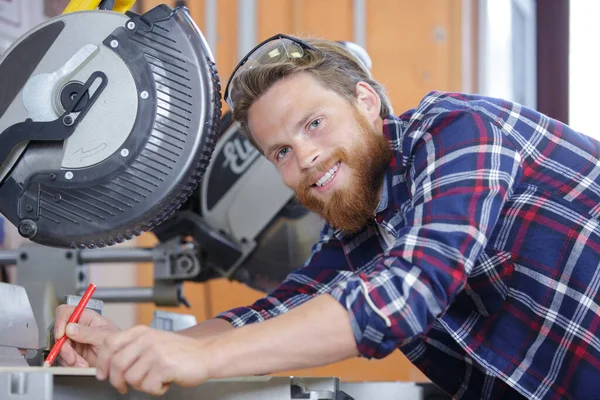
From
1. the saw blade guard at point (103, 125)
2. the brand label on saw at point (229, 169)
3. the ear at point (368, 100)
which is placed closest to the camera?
the saw blade guard at point (103, 125)

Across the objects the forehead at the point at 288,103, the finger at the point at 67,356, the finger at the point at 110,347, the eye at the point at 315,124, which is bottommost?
the finger at the point at 67,356

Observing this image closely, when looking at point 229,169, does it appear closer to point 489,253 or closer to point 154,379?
point 489,253

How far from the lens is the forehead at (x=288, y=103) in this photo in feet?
4.42

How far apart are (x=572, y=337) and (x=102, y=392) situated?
647 millimetres

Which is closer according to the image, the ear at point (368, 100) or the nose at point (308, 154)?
the nose at point (308, 154)

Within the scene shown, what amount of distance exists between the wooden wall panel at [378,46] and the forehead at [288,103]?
1.60m

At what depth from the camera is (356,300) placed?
37.9 inches

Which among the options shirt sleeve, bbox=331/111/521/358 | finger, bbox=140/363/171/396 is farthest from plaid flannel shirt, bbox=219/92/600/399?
finger, bbox=140/363/171/396

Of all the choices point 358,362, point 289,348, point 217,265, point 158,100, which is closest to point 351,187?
point 158,100

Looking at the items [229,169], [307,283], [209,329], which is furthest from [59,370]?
[229,169]

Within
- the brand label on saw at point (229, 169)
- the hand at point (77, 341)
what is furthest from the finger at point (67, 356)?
the brand label on saw at point (229, 169)

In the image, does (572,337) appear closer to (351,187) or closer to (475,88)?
(351,187)

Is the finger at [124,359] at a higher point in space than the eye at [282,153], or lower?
lower

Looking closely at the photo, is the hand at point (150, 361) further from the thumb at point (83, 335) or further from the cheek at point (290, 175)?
the cheek at point (290, 175)
